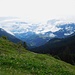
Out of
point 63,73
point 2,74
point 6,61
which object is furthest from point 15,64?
point 2,74

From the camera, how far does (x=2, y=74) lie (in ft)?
54.4

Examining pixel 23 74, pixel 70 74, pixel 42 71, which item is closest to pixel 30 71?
pixel 42 71

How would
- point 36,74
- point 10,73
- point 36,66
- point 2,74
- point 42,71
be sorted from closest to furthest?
point 2,74 < point 10,73 < point 36,74 < point 42,71 < point 36,66

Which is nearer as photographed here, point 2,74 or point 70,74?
point 2,74

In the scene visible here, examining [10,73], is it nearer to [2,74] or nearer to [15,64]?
[2,74]

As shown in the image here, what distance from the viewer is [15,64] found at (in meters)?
22.4

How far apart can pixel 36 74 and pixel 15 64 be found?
9.29 ft

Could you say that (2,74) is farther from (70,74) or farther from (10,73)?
(70,74)

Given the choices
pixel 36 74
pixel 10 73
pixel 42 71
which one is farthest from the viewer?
pixel 42 71

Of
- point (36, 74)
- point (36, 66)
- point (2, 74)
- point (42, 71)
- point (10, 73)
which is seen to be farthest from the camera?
point (36, 66)

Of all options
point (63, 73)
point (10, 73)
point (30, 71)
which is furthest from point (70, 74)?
point (10, 73)

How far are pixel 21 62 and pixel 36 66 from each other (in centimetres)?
149

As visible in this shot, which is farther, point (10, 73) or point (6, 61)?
point (6, 61)

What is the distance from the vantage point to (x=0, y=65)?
21062mm
